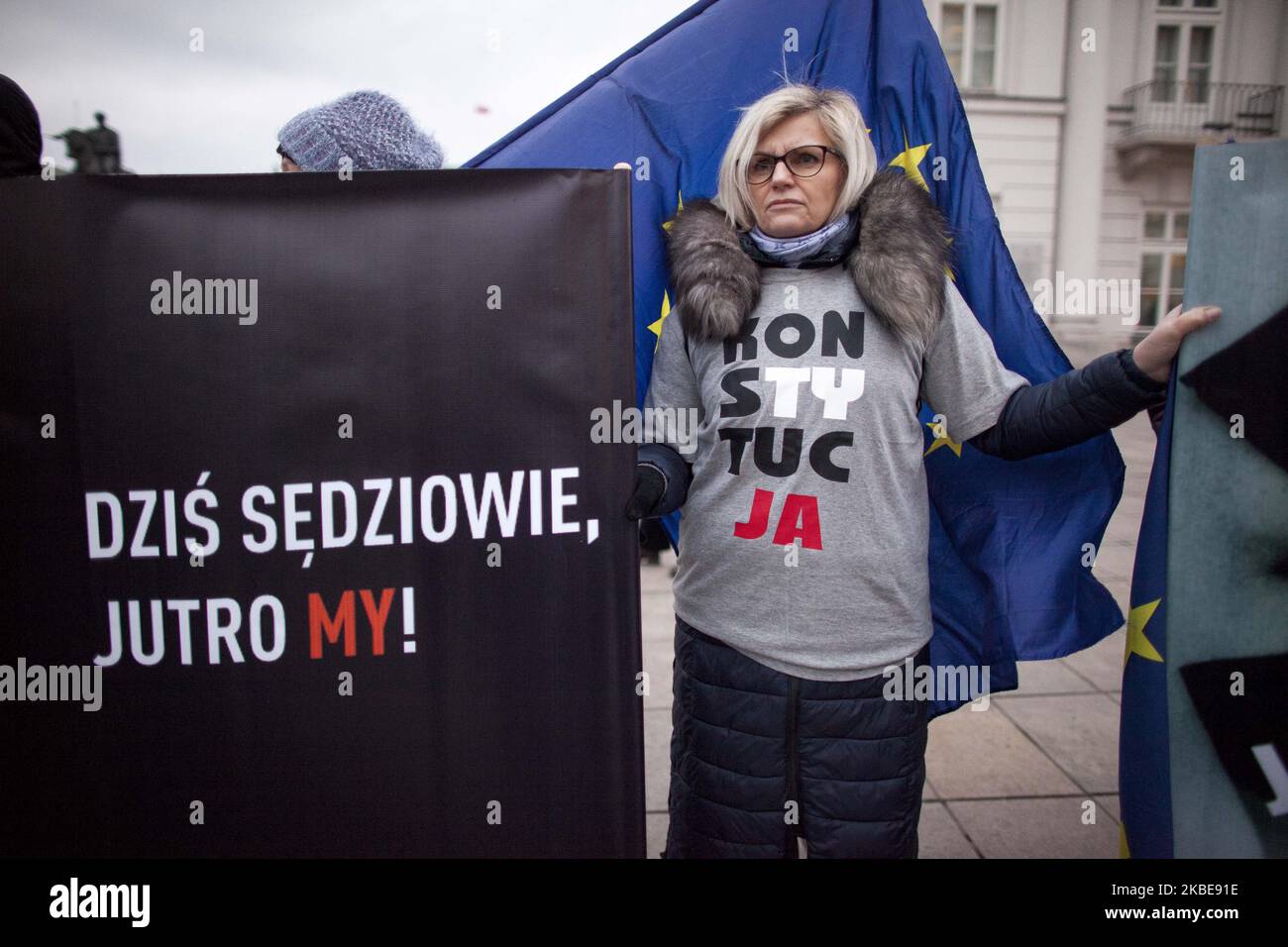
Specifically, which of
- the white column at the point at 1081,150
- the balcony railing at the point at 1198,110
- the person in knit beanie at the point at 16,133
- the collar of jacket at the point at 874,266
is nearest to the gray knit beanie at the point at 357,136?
the person in knit beanie at the point at 16,133

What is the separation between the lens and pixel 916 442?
1.83 meters

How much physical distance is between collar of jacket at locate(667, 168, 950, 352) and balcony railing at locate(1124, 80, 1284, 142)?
16383mm

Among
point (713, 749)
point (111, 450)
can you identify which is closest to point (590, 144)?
point (111, 450)

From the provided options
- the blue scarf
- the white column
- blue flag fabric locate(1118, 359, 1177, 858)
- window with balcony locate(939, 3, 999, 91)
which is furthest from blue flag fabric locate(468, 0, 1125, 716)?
window with balcony locate(939, 3, 999, 91)

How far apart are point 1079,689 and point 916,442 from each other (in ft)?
8.86

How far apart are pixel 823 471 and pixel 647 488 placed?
0.36 metres

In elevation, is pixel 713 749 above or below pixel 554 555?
below

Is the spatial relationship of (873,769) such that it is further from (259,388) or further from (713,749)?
(259,388)

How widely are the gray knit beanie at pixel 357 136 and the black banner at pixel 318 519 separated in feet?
1.57

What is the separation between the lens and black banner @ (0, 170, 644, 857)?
56.4 inches

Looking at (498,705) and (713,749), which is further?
(713,749)

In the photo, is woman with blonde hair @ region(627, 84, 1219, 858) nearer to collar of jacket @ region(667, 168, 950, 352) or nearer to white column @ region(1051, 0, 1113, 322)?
collar of jacket @ region(667, 168, 950, 352)

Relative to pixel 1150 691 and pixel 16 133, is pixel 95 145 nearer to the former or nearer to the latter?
pixel 16 133
